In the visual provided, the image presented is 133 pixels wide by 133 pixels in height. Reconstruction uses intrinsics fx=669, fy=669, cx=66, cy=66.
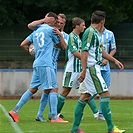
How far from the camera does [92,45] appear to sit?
10594 millimetres

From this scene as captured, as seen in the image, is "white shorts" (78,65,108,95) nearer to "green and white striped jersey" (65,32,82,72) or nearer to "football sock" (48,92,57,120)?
"football sock" (48,92,57,120)

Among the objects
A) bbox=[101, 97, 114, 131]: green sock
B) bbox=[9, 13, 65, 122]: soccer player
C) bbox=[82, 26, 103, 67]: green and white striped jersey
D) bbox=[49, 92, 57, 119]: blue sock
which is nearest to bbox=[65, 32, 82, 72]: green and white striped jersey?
bbox=[9, 13, 65, 122]: soccer player

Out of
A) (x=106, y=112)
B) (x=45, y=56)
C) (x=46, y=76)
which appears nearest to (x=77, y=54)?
(x=45, y=56)

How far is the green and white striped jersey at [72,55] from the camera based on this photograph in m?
13.0

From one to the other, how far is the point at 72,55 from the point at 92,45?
3039 mm

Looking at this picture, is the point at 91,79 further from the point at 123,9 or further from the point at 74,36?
the point at 123,9

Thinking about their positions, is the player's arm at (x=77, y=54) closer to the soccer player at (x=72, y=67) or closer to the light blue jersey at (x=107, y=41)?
the soccer player at (x=72, y=67)

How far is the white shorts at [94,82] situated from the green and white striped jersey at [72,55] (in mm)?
2187

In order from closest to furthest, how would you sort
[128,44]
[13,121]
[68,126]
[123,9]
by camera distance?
[68,126]
[13,121]
[128,44]
[123,9]

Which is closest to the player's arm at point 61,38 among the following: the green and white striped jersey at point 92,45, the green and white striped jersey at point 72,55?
the green and white striped jersey at point 72,55

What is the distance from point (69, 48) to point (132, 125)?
1964 millimetres

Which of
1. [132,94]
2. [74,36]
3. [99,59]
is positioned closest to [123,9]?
[132,94]

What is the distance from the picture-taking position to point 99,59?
10.8 m

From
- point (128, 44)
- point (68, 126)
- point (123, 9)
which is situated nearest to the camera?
point (68, 126)
